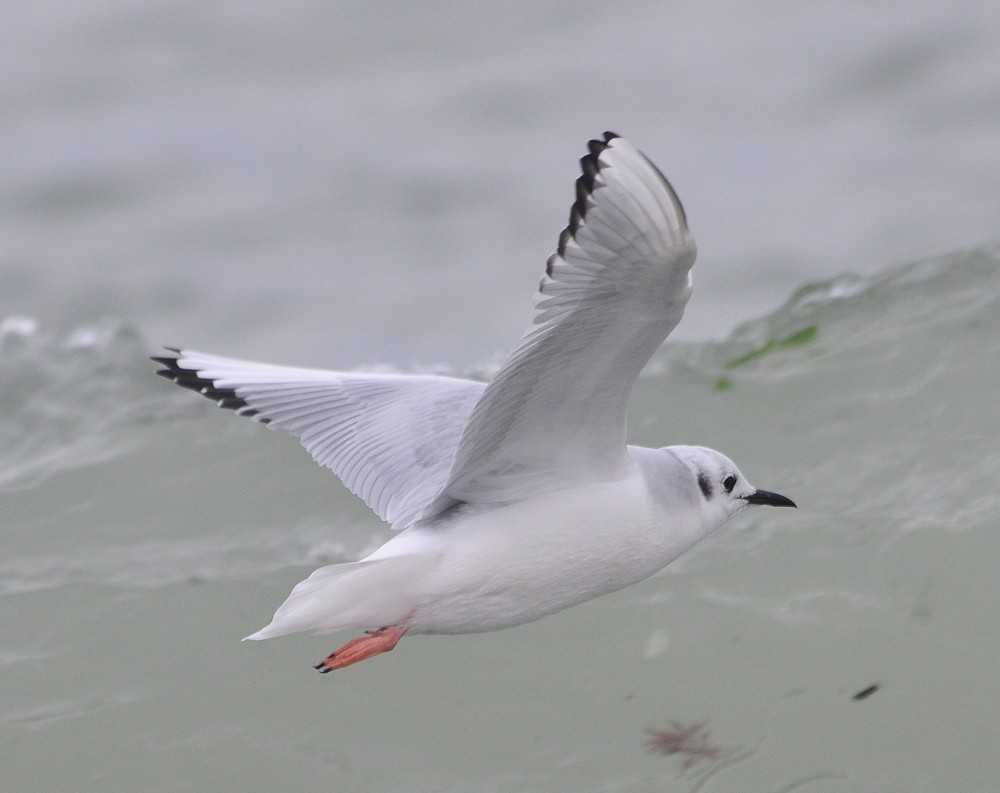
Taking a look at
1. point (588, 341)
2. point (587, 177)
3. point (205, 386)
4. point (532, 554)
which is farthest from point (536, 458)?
point (205, 386)

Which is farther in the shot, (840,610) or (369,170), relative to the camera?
(369,170)

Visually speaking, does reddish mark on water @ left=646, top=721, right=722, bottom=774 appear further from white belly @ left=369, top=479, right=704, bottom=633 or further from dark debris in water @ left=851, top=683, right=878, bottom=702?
white belly @ left=369, top=479, right=704, bottom=633

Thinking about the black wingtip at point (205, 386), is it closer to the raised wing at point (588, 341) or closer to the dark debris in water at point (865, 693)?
the raised wing at point (588, 341)

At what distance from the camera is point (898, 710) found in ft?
15.5

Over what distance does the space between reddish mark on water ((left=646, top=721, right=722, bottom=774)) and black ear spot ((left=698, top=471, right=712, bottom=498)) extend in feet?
3.02

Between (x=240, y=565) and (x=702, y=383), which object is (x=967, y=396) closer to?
(x=702, y=383)

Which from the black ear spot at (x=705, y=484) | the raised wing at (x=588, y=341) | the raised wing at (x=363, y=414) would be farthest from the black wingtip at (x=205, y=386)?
the black ear spot at (x=705, y=484)

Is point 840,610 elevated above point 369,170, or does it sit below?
below

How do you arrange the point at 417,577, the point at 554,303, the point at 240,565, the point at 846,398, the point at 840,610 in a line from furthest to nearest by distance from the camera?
the point at 846,398
the point at 240,565
the point at 840,610
the point at 417,577
the point at 554,303

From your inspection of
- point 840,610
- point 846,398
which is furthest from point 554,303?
point 846,398

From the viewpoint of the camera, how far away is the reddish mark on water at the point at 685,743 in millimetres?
4609

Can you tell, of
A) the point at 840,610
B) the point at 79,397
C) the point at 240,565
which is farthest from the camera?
the point at 79,397

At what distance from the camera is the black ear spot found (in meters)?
4.13

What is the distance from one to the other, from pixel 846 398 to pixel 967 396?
1.55 ft
